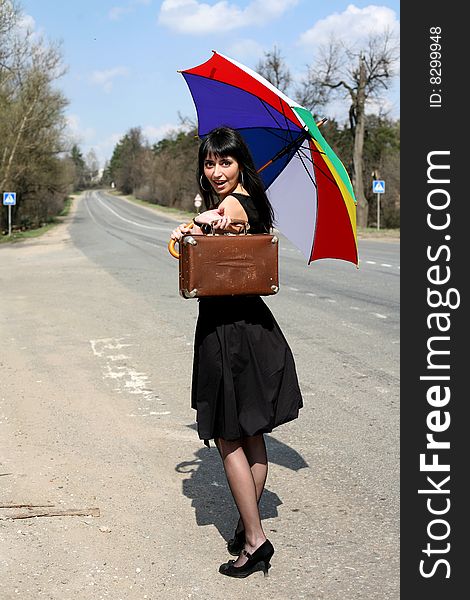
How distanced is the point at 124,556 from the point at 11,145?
47.9 meters

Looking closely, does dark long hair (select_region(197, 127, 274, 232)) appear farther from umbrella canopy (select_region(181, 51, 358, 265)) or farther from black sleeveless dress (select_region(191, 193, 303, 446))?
umbrella canopy (select_region(181, 51, 358, 265))

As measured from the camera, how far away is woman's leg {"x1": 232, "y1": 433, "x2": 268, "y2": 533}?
386cm

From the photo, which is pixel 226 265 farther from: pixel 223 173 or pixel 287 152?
pixel 287 152

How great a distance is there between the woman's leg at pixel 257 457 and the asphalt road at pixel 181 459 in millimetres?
375

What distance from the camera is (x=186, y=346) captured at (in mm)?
9531

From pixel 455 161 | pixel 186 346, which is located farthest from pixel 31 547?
pixel 455 161

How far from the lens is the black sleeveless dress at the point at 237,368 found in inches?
145

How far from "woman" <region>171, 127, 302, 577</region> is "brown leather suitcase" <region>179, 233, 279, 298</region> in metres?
0.11

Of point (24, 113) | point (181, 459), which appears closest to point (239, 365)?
point (181, 459)

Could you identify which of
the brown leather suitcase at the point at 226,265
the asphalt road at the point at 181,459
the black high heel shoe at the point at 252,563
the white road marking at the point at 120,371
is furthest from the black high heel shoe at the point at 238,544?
the white road marking at the point at 120,371

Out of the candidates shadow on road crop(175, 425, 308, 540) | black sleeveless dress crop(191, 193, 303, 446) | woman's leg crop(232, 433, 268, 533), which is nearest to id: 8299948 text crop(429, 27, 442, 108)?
shadow on road crop(175, 425, 308, 540)

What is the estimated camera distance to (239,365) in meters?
3.68

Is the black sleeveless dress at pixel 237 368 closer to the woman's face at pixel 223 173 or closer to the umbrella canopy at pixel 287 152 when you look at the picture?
the woman's face at pixel 223 173

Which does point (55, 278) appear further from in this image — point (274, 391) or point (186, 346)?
point (274, 391)
